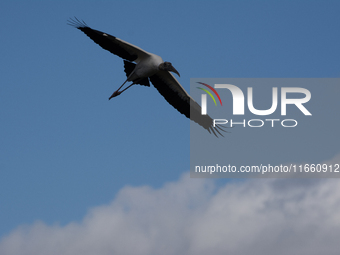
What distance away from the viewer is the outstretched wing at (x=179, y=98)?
150 ft

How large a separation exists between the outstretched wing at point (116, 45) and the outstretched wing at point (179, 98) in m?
1.56

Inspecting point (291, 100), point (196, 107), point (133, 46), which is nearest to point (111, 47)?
point (133, 46)

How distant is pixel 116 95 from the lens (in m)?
44.7

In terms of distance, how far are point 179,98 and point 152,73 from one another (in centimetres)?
217

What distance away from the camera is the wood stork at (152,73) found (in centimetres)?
4362

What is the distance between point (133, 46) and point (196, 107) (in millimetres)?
4580

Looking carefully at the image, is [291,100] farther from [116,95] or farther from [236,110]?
[116,95]

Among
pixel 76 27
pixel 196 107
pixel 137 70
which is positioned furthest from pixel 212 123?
pixel 76 27

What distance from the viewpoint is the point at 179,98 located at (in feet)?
151

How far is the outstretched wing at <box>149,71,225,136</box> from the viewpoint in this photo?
4559 cm

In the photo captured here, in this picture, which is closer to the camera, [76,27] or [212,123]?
[76,27]

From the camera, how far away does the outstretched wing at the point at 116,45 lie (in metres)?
43.1

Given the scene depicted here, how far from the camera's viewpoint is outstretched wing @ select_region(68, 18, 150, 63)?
141 feet

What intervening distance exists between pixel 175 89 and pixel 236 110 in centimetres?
287
